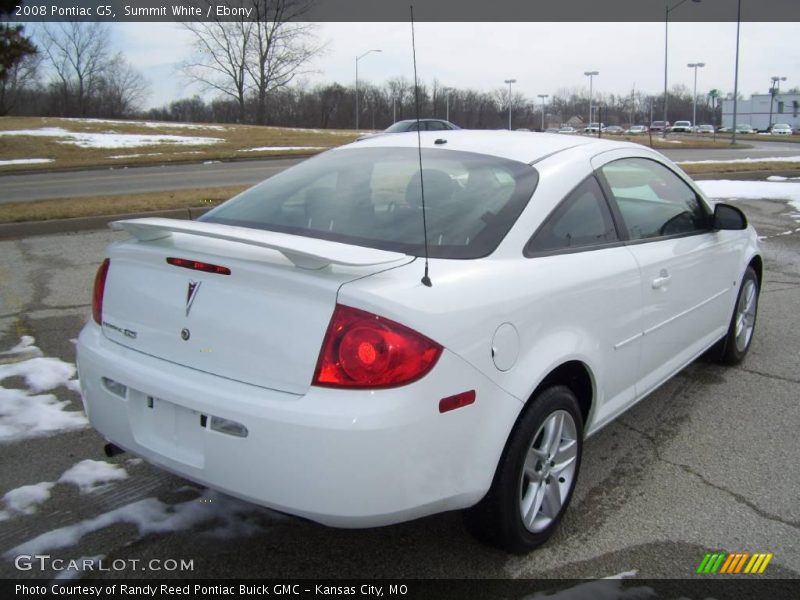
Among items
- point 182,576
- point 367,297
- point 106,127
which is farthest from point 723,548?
point 106,127

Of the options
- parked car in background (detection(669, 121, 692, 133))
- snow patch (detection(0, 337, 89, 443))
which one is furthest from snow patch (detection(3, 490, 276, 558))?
parked car in background (detection(669, 121, 692, 133))

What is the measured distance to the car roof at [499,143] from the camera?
127 inches

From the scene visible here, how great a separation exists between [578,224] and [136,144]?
1160 inches

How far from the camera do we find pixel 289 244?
2354 millimetres

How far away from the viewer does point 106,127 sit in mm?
34500

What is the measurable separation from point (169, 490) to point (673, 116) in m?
123

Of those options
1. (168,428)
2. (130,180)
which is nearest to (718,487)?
(168,428)

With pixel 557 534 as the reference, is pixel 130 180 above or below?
above

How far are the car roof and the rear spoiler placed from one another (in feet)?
3.34

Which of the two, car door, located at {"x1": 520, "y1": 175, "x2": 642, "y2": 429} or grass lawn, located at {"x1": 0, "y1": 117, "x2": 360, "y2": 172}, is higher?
grass lawn, located at {"x1": 0, "y1": 117, "x2": 360, "y2": 172}

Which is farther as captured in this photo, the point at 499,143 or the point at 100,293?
the point at 499,143

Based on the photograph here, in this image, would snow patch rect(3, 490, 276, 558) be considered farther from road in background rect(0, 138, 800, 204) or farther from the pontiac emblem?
road in background rect(0, 138, 800, 204)

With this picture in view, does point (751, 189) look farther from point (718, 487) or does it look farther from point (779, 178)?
point (718, 487)

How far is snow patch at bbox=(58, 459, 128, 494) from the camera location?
10.2 feet
